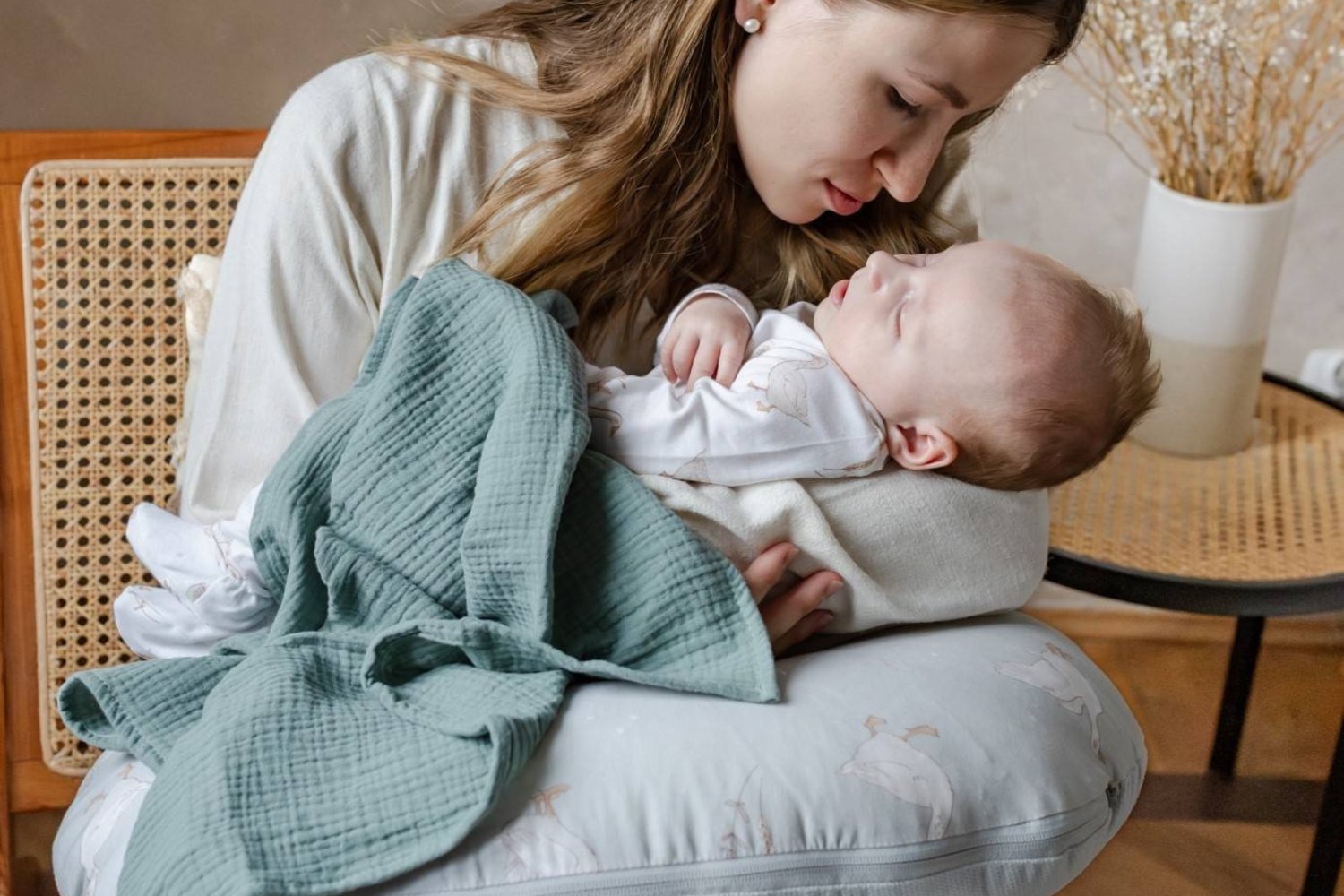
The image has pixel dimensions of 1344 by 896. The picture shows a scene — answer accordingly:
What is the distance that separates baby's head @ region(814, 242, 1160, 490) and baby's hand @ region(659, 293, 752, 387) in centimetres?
8

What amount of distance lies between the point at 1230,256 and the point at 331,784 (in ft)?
4.58

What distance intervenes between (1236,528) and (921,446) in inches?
28.3

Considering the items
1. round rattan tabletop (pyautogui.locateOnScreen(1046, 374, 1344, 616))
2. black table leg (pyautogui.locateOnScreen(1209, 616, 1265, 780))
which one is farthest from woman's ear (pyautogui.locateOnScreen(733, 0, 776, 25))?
black table leg (pyautogui.locateOnScreen(1209, 616, 1265, 780))

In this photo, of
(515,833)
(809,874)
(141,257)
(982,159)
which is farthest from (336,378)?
(982,159)

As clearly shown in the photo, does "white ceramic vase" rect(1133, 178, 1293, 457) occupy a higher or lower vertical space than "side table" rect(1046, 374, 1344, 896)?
higher

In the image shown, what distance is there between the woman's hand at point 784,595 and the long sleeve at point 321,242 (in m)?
0.45

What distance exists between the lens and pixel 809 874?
967mm

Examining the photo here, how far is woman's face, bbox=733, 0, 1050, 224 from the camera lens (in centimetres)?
115

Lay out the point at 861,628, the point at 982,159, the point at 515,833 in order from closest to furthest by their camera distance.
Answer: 1. the point at 515,833
2. the point at 861,628
3. the point at 982,159

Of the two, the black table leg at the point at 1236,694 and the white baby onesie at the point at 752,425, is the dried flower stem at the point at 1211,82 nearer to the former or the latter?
the black table leg at the point at 1236,694

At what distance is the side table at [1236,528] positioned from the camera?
1535mm

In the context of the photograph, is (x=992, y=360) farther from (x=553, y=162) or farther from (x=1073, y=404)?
(x=553, y=162)

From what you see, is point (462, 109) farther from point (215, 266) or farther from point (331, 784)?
point (331, 784)

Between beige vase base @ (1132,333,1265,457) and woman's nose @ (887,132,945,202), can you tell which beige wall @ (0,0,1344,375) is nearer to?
beige vase base @ (1132,333,1265,457)
